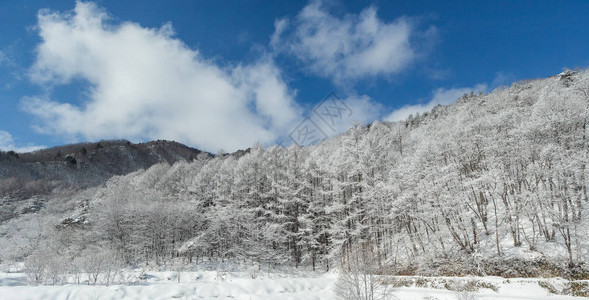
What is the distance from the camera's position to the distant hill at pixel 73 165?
9220 cm

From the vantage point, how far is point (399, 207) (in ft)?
83.2

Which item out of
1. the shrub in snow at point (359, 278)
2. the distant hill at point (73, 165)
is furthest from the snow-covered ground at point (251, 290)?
the distant hill at point (73, 165)

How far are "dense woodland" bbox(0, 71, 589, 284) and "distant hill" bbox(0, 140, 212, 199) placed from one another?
1801 inches

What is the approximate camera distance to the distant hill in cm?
9220

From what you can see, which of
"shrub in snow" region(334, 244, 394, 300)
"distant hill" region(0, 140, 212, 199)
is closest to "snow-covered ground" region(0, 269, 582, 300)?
"shrub in snow" region(334, 244, 394, 300)

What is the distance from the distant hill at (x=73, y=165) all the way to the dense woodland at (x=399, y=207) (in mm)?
45752

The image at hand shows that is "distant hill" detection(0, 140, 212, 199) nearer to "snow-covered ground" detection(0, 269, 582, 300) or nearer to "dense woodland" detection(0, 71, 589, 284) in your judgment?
"dense woodland" detection(0, 71, 589, 284)

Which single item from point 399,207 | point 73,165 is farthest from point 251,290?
point 73,165

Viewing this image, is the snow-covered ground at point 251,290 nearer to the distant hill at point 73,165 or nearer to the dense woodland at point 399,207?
the dense woodland at point 399,207

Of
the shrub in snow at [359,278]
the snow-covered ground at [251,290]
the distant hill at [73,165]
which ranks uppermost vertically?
the distant hill at [73,165]

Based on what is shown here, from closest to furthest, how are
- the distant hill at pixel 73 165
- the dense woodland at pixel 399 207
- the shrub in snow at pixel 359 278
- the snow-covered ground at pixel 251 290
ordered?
1. the shrub in snow at pixel 359 278
2. the snow-covered ground at pixel 251 290
3. the dense woodland at pixel 399 207
4. the distant hill at pixel 73 165

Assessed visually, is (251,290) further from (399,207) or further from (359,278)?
(399,207)

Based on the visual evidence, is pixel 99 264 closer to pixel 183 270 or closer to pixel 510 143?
pixel 183 270

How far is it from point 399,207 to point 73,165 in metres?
151
